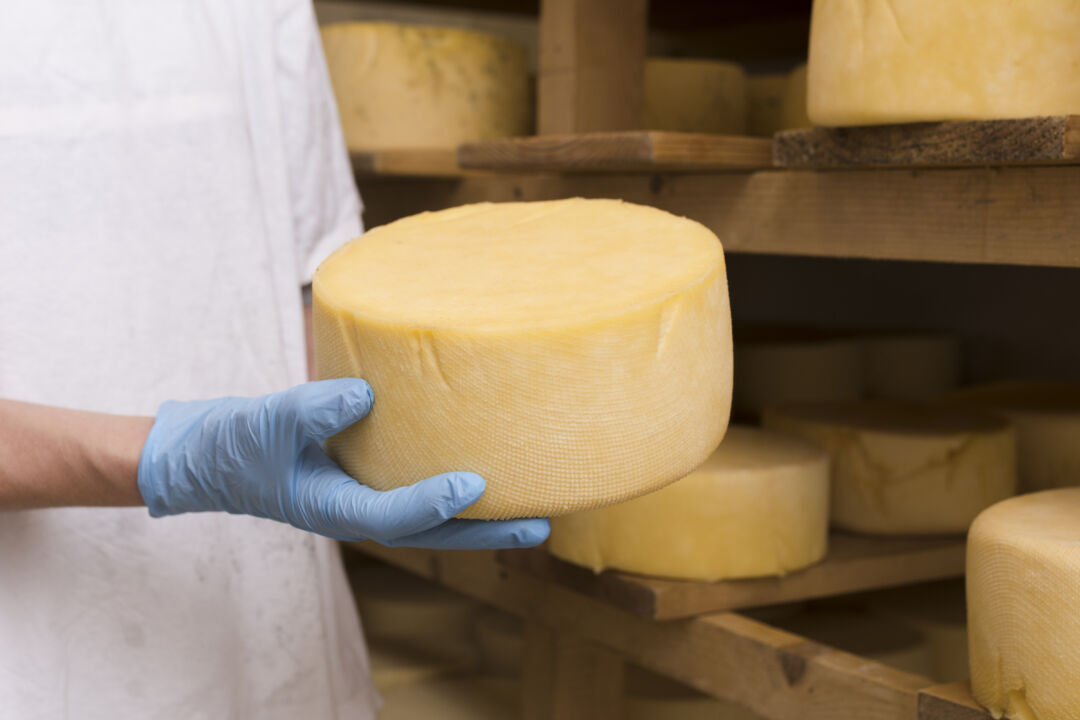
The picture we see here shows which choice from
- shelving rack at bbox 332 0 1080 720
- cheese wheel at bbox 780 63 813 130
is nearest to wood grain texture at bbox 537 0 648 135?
shelving rack at bbox 332 0 1080 720

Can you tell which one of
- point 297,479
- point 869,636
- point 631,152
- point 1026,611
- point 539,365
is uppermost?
point 631,152

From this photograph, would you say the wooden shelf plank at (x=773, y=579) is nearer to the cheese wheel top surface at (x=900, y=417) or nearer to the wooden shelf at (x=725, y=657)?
the wooden shelf at (x=725, y=657)

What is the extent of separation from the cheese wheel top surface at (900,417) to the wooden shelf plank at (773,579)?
0.15 meters

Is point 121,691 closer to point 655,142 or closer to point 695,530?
point 695,530

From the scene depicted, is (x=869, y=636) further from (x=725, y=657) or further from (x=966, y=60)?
(x=966, y=60)

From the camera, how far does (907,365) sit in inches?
89.0

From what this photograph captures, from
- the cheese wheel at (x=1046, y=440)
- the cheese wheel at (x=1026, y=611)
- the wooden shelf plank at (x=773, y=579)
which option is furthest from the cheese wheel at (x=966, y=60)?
the cheese wheel at (x=1046, y=440)

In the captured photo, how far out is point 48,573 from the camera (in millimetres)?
1164

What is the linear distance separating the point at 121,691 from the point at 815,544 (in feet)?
2.75

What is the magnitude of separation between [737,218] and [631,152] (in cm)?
18

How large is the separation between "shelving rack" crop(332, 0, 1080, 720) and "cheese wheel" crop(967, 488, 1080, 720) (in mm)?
55

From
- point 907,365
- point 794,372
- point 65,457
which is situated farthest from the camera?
point 907,365

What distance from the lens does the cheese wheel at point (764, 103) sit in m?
1.70

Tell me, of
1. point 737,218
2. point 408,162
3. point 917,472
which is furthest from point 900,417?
point 408,162
